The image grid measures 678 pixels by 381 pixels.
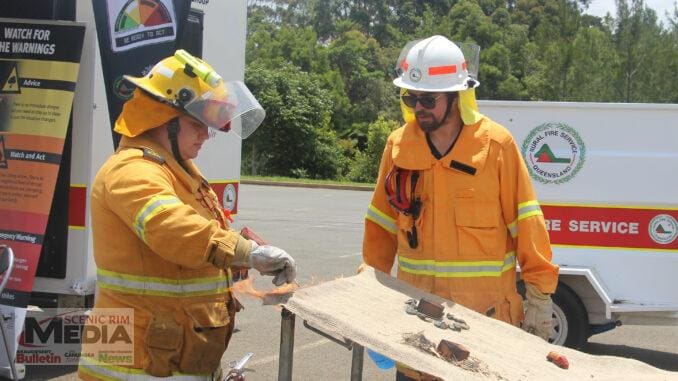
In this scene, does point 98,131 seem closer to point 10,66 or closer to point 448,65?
point 10,66

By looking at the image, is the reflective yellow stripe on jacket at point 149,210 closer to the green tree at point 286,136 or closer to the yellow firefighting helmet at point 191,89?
the yellow firefighting helmet at point 191,89

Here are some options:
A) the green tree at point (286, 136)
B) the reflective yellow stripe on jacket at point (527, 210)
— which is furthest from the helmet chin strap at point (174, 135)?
the green tree at point (286, 136)

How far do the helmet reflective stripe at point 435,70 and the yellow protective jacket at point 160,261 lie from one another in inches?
46.8

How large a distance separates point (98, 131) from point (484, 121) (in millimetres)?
2777

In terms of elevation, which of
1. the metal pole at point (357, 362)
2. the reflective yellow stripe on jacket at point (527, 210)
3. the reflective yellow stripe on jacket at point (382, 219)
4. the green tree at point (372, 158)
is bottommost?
the green tree at point (372, 158)

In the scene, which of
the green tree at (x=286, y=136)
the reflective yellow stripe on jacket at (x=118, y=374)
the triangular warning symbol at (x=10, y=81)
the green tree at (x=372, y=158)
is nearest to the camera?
the reflective yellow stripe on jacket at (x=118, y=374)

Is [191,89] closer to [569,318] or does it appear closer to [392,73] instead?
[569,318]

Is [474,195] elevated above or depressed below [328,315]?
above

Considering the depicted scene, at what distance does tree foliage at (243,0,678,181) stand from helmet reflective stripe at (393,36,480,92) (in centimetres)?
2420

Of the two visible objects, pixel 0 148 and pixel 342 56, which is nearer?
pixel 0 148

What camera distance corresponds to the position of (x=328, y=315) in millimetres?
2887

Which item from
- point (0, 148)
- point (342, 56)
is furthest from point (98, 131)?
point (342, 56)

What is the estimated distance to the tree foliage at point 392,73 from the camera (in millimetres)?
27062

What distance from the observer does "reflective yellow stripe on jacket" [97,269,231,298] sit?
2.82 m
